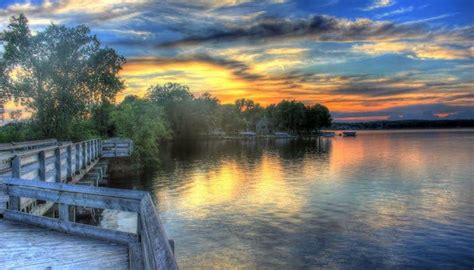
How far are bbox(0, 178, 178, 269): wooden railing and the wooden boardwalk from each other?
152mm

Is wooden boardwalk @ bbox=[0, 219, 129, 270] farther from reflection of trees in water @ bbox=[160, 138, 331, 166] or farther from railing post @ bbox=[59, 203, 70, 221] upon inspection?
reflection of trees in water @ bbox=[160, 138, 331, 166]

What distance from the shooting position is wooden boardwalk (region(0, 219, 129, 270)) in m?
5.68

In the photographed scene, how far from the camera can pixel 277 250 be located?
19.1 metres

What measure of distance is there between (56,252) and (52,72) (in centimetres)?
3854

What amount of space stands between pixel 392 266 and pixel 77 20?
40263mm

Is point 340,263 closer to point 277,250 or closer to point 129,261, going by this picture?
point 277,250

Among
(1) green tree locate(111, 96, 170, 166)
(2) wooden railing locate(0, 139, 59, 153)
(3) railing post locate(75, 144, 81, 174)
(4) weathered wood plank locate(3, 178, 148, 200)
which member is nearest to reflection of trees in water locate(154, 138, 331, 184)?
(1) green tree locate(111, 96, 170, 166)

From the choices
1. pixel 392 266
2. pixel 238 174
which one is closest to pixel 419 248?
pixel 392 266

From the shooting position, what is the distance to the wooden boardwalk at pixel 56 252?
568 cm

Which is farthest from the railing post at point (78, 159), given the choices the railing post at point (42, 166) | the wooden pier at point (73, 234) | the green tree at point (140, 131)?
the green tree at point (140, 131)

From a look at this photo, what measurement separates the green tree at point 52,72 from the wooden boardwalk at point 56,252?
3597 cm

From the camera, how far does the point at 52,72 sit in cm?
4050

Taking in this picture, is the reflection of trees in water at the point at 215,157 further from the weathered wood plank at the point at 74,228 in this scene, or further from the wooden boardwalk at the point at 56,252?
the wooden boardwalk at the point at 56,252

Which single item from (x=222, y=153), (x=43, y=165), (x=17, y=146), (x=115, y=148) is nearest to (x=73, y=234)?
(x=43, y=165)
